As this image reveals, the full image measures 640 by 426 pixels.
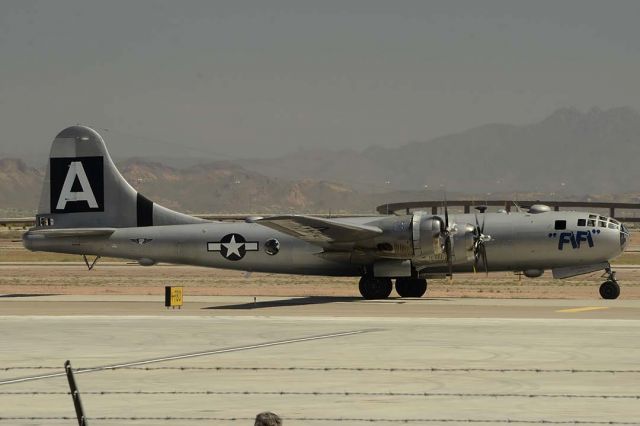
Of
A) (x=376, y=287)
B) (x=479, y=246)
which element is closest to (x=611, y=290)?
(x=479, y=246)

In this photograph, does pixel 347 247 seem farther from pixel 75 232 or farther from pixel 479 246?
pixel 75 232

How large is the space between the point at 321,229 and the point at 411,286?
5.62 m

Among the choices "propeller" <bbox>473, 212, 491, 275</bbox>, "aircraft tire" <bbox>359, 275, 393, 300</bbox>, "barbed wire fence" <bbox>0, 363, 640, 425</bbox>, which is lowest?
"barbed wire fence" <bbox>0, 363, 640, 425</bbox>

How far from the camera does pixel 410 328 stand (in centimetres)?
3312

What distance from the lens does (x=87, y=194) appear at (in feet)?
168

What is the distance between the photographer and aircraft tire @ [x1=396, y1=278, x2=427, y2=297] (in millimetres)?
48438

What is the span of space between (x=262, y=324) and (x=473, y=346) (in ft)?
29.2

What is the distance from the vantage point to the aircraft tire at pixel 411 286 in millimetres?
48438

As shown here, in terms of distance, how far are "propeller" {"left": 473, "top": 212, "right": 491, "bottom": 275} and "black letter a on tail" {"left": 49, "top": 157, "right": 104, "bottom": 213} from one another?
56.6 feet

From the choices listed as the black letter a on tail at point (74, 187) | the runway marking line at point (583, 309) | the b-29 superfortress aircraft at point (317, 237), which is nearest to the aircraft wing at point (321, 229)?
the b-29 superfortress aircraft at point (317, 237)

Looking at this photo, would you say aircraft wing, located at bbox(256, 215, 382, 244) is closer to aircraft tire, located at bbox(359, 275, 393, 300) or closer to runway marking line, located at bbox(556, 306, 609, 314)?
aircraft tire, located at bbox(359, 275, 393, 300)

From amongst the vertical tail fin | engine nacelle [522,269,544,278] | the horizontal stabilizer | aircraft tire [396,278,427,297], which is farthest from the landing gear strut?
the horizontal stabilizer

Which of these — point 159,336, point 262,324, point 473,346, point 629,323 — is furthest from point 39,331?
point 629,323

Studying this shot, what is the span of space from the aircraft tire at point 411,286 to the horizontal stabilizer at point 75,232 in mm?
13129
